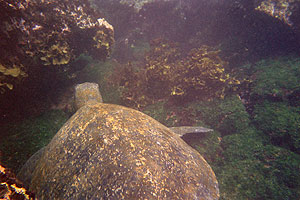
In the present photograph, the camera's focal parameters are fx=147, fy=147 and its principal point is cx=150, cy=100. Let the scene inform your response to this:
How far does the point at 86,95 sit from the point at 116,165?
2.65m

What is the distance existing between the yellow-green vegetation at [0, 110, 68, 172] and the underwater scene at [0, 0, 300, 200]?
0.02 meters

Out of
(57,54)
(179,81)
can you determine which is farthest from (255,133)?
(57,54)

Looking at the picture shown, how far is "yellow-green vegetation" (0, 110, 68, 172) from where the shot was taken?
2.98m

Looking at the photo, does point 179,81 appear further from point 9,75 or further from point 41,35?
point 9,75

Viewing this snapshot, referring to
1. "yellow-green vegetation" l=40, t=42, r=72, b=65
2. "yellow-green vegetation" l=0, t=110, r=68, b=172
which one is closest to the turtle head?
"yellow-green vegetation" l=0, t=110, r=68, b=172

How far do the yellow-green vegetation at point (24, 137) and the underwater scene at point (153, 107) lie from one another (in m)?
0.02

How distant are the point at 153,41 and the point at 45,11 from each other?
5143mm

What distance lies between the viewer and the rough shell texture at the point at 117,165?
1.93 m

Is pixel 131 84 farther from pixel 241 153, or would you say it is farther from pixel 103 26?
pixel 241 153

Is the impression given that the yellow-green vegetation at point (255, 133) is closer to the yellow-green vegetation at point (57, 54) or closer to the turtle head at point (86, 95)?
the turtle head at point (86, 95)

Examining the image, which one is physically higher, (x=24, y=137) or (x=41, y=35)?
(x=41, y=35)

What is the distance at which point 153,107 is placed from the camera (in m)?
5.40

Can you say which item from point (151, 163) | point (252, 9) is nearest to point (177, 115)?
point (151, 163)

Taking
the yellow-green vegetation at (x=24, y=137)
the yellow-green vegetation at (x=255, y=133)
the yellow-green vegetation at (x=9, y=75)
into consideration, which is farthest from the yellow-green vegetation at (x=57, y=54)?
the yellow-green vegetation at (x=255, y=133)
